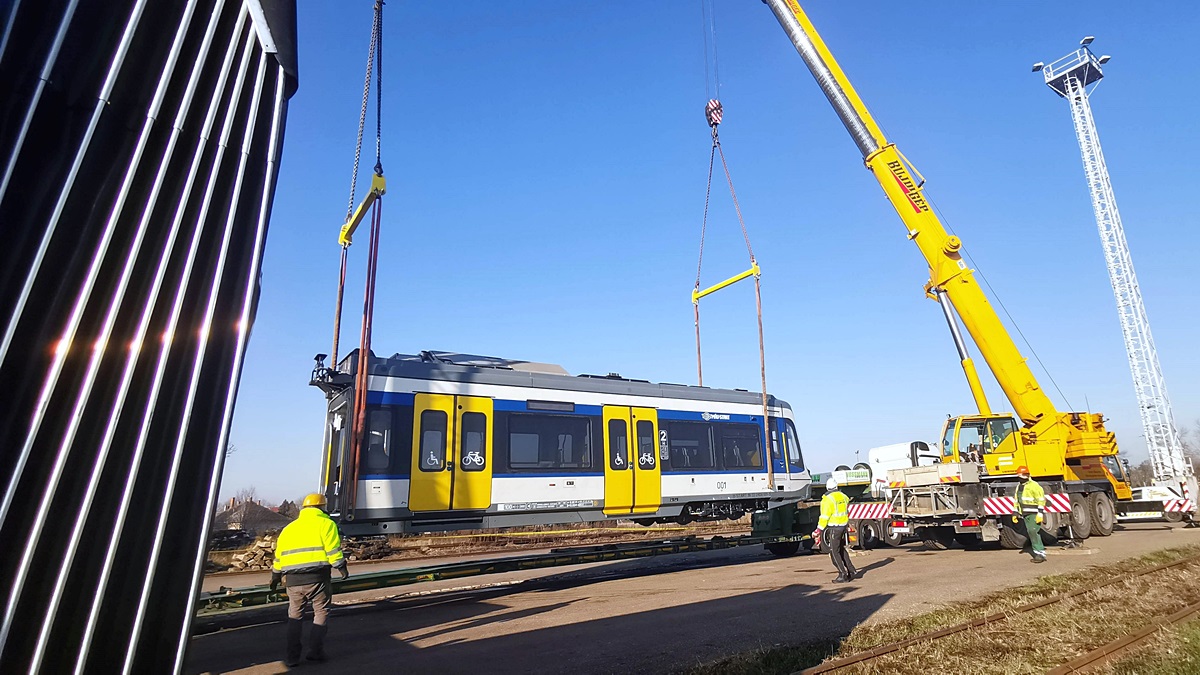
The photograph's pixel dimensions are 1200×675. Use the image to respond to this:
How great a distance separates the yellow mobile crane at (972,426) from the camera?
15172 millimetres

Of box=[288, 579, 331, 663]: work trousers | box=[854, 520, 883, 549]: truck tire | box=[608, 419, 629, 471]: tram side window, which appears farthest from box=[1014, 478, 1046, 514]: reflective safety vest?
box=[288, 579, 331, 663]: work trousers

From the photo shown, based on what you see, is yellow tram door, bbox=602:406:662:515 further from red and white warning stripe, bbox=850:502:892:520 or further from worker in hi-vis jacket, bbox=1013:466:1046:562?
worker in hi-vis jacket, bbox=1013:466:1046:562

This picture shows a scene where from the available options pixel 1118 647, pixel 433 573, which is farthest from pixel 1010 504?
pixel 433 573

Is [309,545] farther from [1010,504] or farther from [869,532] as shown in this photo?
[869,532]

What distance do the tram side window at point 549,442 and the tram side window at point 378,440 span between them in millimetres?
→ 2075

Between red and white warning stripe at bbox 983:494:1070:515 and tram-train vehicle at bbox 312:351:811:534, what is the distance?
14.6ft

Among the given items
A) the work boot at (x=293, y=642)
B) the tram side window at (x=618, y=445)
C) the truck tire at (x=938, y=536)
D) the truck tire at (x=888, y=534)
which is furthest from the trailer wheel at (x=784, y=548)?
the work boot at (x=293, y=642)

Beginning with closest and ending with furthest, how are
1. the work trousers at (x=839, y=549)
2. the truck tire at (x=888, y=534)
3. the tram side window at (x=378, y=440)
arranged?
the tram side window at (x=378, y=440), the work trousers at (x=839, y=549), the truck tire at (x=888, y=534)

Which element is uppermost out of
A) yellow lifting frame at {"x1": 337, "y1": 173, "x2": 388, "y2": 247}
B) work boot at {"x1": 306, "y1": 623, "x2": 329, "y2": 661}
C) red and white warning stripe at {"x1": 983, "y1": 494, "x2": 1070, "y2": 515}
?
yellow lifting frame at {"x1": 337, "y1": 173, "x2": 388, "y2": 247}

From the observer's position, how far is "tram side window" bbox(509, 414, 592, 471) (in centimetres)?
1173

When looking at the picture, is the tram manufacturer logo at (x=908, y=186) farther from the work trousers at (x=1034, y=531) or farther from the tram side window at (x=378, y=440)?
the tram side window at (x=378, y=440)

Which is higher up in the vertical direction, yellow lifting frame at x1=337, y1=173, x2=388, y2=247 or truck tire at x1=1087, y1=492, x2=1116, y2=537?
yellow lifting frame at x1=337, y1=173, x2=388, y2=247

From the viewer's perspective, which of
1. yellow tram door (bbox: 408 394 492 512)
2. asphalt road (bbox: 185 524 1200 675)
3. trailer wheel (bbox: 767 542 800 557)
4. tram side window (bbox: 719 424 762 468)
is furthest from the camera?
trailer wheel (bbox: 767 542 800 557)

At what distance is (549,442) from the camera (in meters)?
12.1
